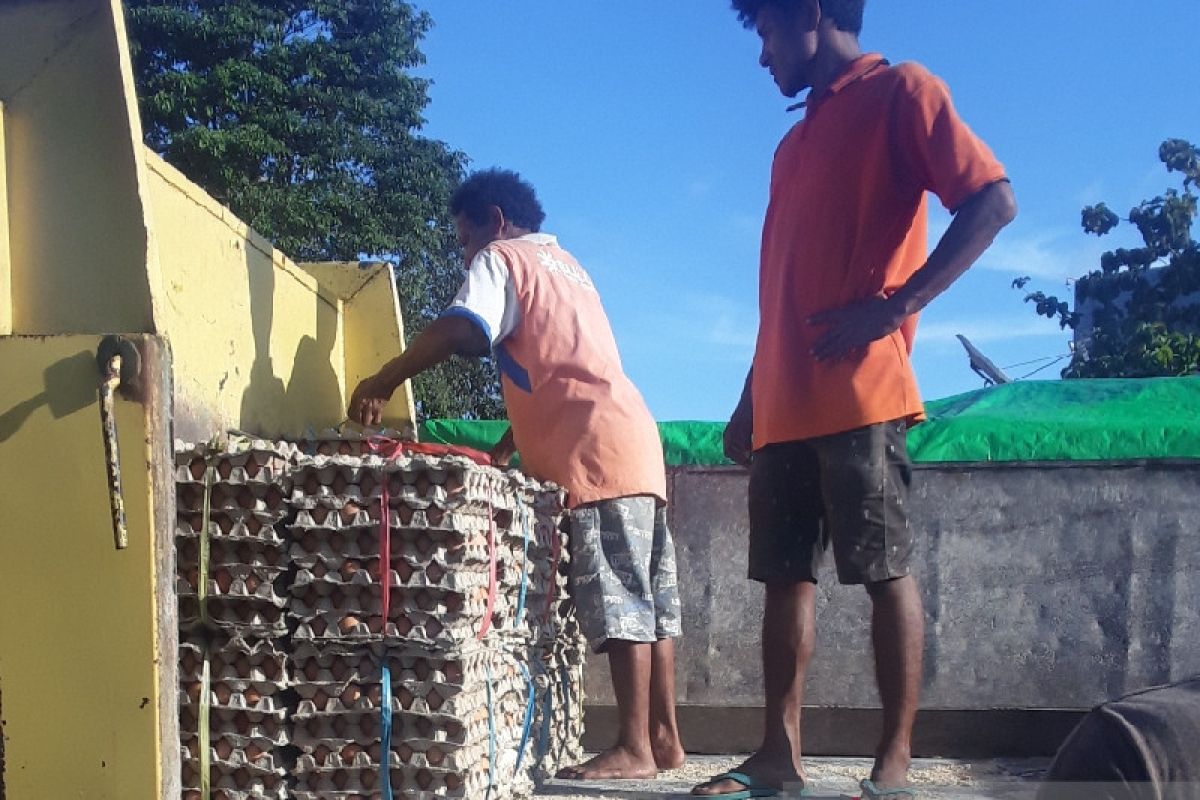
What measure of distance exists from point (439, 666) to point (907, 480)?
1.07m

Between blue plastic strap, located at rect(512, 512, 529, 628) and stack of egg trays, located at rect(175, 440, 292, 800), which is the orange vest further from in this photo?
stack of egg trays, located at rect(175, 440, 292, 800)

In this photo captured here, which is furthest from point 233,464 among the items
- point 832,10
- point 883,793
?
point 832,10

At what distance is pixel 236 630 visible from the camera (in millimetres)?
2377

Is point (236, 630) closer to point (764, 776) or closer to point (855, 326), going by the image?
point (764, 776)

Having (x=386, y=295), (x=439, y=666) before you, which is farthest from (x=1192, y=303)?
(x=439, y=666)

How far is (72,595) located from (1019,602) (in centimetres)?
300

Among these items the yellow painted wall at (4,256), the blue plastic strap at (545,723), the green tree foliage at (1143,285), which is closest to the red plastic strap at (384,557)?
the yellow painted wall at (4,256)

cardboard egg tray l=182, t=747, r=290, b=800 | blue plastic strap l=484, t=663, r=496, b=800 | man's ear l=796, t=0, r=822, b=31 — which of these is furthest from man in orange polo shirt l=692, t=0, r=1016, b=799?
cardboard egg tray l=182, t=747, r=290, b=800

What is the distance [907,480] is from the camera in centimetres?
269

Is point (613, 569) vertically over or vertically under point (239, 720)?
over

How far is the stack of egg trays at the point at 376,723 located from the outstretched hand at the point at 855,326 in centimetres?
100

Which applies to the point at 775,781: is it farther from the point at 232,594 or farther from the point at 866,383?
the point at 232,594

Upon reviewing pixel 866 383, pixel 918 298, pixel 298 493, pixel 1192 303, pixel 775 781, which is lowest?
pixel 775 781

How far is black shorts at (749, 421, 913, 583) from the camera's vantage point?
103 inches
